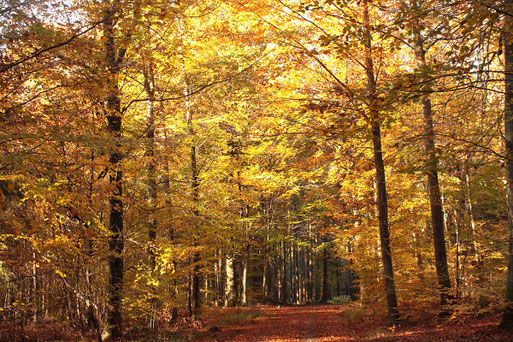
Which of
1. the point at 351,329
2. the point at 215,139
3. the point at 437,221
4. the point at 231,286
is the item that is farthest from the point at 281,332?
the point at 231,286

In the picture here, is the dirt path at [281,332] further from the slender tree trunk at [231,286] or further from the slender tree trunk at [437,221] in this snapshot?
the slender tree trunk at [231,286]

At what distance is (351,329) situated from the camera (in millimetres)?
12758

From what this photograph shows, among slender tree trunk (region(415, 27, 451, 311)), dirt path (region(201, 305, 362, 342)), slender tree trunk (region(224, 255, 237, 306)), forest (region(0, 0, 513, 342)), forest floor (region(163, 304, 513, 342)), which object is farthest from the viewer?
slender tree trunk (region(224, 255, 237, 306))

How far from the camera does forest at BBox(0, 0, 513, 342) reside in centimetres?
582

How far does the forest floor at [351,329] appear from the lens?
8.88m

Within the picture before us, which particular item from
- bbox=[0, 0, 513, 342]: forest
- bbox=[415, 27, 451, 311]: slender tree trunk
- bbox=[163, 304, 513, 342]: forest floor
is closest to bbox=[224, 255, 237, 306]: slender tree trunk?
bbox=[163, 304, 513, 342]: forest floor

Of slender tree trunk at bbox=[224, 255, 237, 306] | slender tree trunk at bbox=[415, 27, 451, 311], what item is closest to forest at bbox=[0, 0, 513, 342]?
slender tree trunk at bbox=[415, 27, 451, 311]

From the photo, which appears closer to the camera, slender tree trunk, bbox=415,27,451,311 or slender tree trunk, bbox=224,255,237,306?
slender tree trunk, bbox=415,27,451,311

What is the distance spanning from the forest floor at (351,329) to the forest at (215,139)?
0.14m

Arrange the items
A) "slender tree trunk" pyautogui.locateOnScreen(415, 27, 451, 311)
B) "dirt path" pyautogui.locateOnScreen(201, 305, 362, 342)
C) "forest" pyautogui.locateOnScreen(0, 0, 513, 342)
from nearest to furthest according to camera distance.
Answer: "forest" pyautogui.locateOnScreen(0, 0, 513, 342), "slender tree trunk" pyautogui.locateOnScreen(415, 27, 451, 311), "dirt path" pyautogui.locateOnScreen(201, 305, 362, 342)

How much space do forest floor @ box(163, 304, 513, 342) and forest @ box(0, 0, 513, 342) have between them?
0.14 m

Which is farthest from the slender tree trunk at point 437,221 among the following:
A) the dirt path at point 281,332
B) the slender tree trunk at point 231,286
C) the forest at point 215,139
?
the slender tree trunk at point 231,286

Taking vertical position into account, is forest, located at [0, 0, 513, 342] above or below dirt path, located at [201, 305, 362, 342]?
above

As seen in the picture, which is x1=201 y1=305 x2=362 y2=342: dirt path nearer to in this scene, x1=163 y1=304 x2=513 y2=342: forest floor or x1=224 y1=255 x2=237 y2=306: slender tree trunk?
x1=163 y1=304 x2=513 y2=342: forest floor
